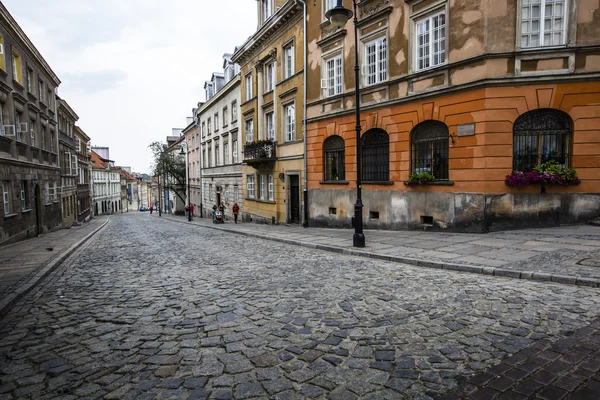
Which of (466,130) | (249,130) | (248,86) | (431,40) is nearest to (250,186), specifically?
(249,130)

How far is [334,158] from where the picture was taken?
17.5 metres

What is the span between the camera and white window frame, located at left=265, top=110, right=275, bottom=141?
2235cm

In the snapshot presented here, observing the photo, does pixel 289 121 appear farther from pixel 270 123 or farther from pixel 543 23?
pixel 543 23

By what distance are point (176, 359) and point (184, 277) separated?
4.02m

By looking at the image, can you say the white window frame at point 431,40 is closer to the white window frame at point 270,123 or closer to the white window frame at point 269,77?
the white window frame at point 270,123

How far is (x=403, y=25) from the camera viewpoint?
13820mm

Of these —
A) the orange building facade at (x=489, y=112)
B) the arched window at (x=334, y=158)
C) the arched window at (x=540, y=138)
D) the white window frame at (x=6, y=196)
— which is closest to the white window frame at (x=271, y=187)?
the arched window at (x=334, y=158)

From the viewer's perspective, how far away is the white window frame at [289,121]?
66.3 ft

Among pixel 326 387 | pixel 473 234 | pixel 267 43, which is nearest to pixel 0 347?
pixel 326 387

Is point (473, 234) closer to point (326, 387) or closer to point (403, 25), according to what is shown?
point (403, 25)

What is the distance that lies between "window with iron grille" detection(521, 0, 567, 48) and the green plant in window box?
4940mm

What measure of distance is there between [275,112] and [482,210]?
45.3 ft

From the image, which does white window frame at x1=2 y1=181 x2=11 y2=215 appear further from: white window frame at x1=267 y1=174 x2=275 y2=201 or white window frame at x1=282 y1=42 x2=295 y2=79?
white window frame at x1=282 y1=42 x2=295 y2=79

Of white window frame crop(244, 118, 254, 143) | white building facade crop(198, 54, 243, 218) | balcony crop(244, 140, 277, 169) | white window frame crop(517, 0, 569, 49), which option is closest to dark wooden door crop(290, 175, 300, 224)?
balcony crop(244, 140, 277, 169)
